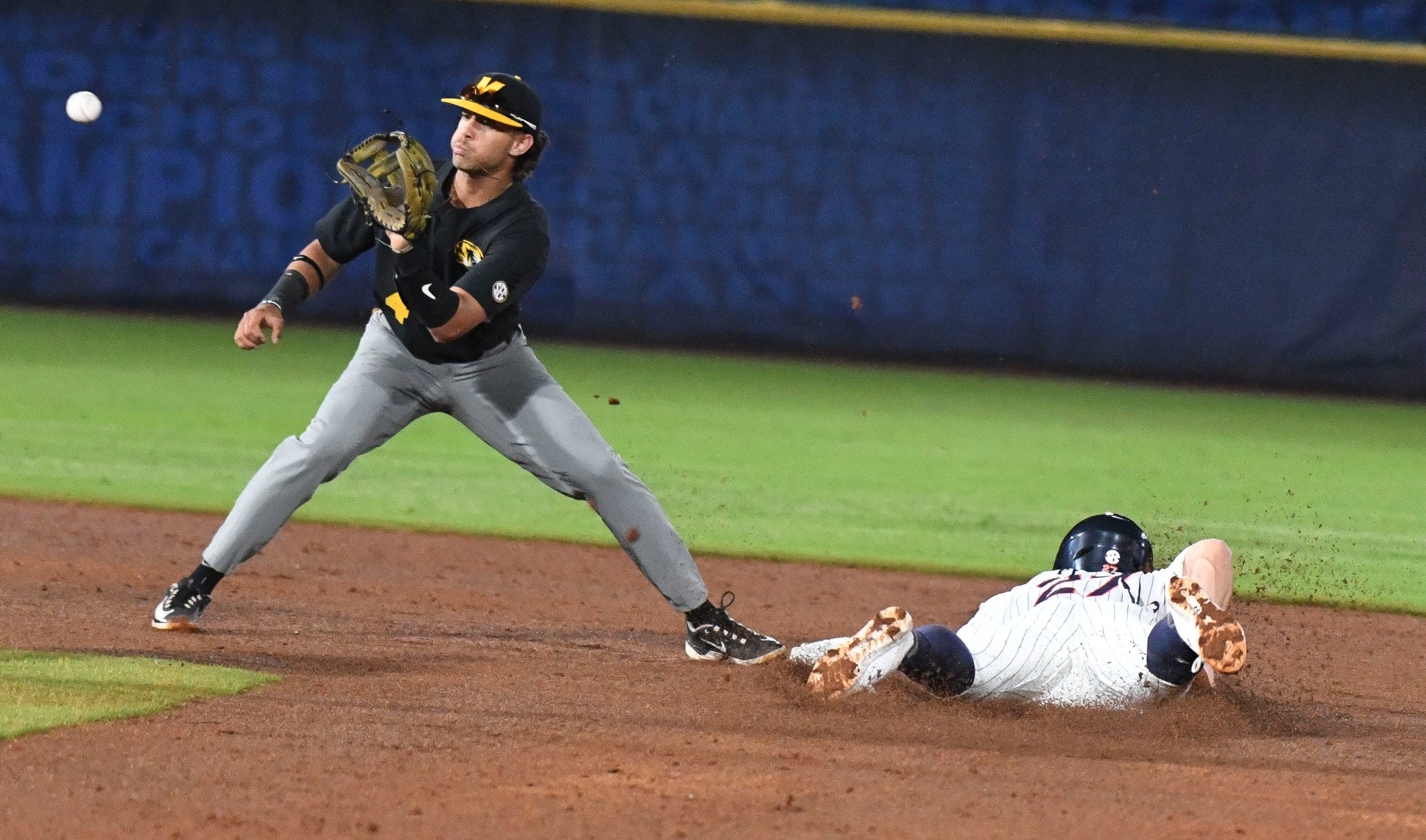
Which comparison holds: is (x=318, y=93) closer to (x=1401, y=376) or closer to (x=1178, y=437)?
(x=1178, y=437)

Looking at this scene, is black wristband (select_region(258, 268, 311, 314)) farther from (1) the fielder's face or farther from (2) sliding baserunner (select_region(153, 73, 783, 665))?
(1) the fielder's face

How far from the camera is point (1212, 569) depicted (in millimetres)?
4922

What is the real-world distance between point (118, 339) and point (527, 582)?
8659mm

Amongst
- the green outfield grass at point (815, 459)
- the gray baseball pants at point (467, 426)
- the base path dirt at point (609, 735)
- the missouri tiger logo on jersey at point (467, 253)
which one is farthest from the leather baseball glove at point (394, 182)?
the green outfield grass at point (815, 459)

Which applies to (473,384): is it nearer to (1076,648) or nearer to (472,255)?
(472,255)

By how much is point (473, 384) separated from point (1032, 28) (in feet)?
37.4

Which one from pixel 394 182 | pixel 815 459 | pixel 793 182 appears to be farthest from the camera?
pixel 793 182

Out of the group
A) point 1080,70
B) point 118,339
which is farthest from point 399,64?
point 1080,70

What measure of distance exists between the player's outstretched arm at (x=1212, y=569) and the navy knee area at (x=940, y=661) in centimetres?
63

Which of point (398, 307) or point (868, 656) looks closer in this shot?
point (868, 656)

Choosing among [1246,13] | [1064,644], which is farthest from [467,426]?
[1246,13]

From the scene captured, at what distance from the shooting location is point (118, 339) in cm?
1474

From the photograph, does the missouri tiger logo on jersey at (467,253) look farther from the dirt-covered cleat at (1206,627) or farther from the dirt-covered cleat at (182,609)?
the dirt-covered cleat at (1206,627)

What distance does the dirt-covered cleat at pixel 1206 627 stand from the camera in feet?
14.5
